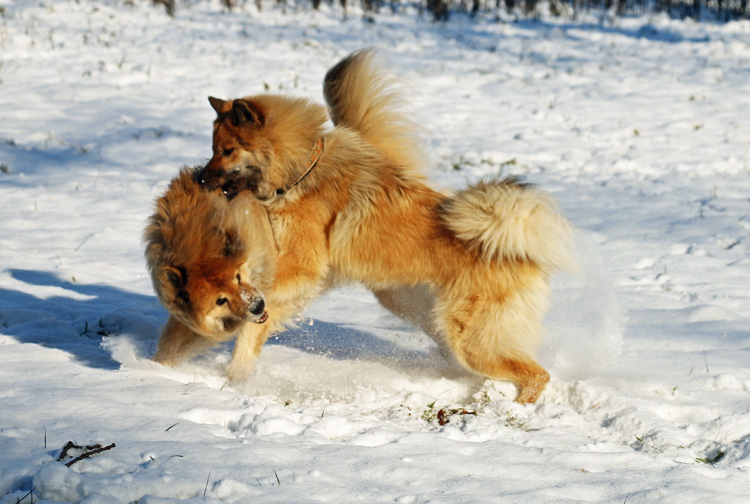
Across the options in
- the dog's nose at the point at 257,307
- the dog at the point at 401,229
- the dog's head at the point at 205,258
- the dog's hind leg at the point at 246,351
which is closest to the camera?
the dog's head at the point at 205,258

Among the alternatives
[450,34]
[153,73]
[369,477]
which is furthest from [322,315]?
[450,34]

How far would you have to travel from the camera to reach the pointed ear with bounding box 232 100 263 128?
151 inches

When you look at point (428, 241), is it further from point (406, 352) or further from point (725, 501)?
point (725, 501)

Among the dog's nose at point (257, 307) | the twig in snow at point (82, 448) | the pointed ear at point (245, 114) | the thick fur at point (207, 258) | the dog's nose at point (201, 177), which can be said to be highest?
the pointed ear at point (245, 114)

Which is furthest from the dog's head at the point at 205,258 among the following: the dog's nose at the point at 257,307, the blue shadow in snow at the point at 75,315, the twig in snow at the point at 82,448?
the twig in snow at the point at 82,448

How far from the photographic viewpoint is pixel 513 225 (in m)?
3.61

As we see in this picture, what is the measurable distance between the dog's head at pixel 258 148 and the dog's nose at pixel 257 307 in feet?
2.28

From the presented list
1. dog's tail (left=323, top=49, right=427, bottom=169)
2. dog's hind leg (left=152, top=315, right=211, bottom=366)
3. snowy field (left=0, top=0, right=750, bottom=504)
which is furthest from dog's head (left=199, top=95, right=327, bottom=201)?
snowy field (left=0, top=0, right=750, bottom=504)

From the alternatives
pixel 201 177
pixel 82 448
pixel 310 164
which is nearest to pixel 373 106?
pixel 310 164

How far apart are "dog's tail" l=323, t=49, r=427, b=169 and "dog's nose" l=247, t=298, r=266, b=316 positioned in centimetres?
135

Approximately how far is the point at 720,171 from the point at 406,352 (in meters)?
5.38

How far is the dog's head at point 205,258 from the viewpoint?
11.2ft

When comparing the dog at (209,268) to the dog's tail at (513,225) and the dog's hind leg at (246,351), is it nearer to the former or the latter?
the dog's hind leg at (246,351)

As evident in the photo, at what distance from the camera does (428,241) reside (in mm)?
3838
